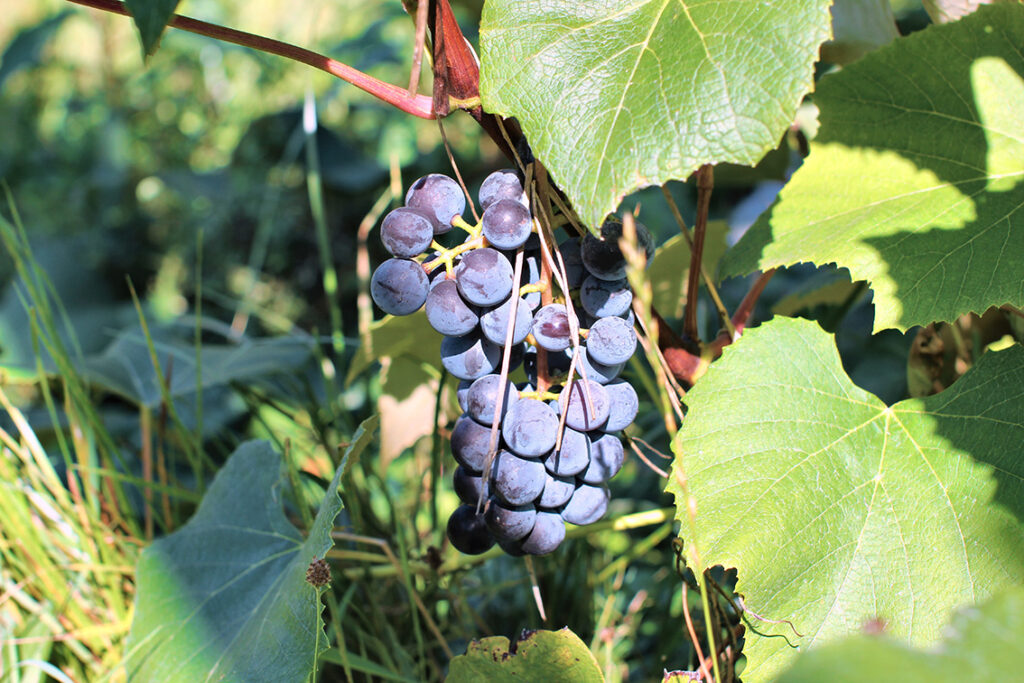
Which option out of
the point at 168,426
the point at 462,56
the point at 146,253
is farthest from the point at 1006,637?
the point at 146,253

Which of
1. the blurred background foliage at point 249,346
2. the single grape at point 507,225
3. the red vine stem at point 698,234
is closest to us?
the single grape at point 507,225

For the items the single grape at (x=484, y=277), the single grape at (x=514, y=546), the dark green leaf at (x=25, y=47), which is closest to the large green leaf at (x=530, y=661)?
the single grape at (x=514, y=546)

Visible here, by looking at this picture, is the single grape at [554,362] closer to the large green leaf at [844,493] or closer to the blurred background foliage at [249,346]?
the large green leaf at [844,493]

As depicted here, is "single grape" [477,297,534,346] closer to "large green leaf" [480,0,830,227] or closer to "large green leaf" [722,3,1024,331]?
"large green leaf" [480,0,830,227]

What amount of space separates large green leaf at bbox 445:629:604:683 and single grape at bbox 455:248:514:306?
277 millimetres

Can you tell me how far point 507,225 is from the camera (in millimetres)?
540

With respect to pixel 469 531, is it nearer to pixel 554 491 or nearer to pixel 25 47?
pixel 554 491

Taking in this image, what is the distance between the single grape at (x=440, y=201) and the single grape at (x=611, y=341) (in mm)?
143

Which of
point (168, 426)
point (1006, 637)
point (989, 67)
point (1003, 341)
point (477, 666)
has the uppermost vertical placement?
point (989, 67)

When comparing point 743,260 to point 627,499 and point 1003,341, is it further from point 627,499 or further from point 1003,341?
point 627,499

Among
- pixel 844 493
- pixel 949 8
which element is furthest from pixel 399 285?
pixel 949 8

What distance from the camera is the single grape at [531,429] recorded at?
563mm

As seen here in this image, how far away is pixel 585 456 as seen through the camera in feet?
1.96

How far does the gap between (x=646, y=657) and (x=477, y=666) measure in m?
0.48
